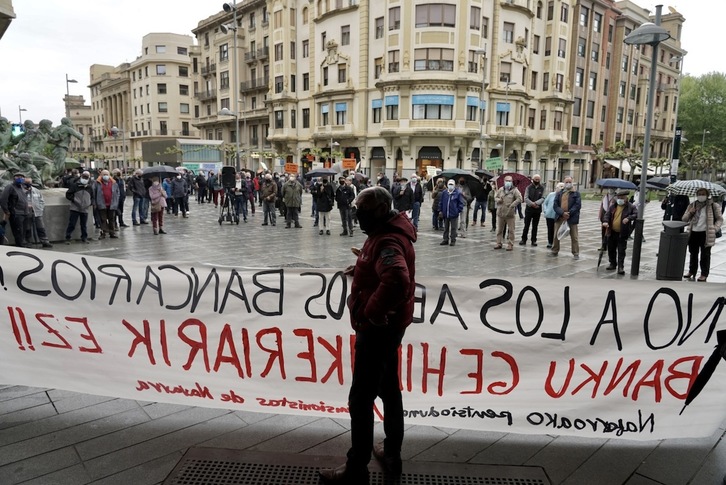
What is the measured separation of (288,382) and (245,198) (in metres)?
15.5

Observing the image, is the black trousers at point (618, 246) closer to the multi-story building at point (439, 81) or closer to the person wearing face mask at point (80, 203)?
the person wearing face mask at point (80, 203)

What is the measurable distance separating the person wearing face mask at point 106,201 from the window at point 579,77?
4978 centimetres

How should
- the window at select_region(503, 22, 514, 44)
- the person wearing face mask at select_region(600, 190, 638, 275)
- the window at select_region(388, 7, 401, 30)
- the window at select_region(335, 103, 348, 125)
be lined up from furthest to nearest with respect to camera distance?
the window at select_region(335, 103, 348, 125), the window at select_region(503, 22, 514, 44), the window at select_region(388, 7, 401, 30), the person wearing face mask at select_region(600, 190, 638, 275)

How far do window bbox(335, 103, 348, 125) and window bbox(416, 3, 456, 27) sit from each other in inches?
384

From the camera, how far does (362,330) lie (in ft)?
8.64

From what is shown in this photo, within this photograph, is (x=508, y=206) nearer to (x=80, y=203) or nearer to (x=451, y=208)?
(x=451, y=208)

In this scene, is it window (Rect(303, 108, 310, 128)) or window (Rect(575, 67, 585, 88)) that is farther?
window (Rect(575, 67, 585, 88))

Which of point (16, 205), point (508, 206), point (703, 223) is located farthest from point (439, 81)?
point (16, 205)

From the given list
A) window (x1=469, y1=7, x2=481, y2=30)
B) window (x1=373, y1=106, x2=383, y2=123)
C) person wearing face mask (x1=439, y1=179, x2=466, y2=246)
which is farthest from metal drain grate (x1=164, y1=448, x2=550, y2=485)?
window (x1=469, y1=7, x2=481, y2=30)

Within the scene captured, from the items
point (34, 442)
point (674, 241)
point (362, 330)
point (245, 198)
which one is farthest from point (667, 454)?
point (245, 198)

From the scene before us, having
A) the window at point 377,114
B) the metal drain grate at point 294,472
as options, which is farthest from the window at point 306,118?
the metal drain grate at point 294,472

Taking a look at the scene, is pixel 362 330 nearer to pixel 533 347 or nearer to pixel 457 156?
pixel 533 347

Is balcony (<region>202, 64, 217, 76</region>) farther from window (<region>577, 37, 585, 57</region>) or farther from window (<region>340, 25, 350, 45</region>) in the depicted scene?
window (<region>577, 37, 585, 57</region>)

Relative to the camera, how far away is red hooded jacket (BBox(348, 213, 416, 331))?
2.46 metres
